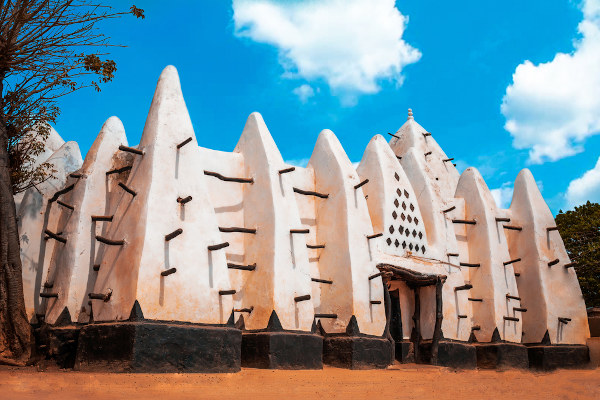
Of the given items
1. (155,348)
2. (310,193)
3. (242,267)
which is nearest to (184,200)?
(242,267)

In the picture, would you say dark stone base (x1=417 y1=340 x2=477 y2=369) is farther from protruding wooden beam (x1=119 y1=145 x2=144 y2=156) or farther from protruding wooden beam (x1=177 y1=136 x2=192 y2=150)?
protruding wooden beam (x1=119 y1=145 x2=144 y2=156)

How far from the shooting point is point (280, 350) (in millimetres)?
10461

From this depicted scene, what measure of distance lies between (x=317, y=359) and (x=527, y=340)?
27.5ft

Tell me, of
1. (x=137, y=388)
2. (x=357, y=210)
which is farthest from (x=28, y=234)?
(x=357, y=210)

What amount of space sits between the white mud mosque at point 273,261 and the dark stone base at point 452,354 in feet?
0.13

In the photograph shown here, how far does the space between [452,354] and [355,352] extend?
12.8ft

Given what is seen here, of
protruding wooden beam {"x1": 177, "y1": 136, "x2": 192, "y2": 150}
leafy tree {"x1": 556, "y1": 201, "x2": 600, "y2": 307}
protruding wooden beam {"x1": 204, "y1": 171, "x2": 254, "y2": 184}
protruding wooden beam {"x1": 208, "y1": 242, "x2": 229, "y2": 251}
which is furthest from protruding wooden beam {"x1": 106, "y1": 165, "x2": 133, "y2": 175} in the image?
leafy tree {"x1": 556, "y1": 201, "x2": 600, "y2": 307}

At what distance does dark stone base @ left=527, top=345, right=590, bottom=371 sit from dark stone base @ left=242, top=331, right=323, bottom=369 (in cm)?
801

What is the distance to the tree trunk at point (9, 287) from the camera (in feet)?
31.6

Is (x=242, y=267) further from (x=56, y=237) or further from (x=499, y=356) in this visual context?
(x=499, y=356)

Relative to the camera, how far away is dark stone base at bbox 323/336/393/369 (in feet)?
38.2

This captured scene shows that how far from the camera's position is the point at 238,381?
8594 mm

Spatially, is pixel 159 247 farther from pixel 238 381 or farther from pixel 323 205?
pixel 323 205

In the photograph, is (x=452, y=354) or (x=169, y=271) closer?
(x=169, y=271)
